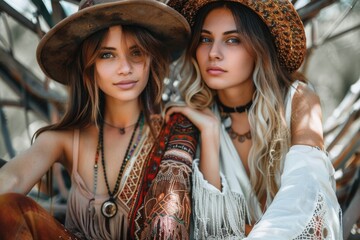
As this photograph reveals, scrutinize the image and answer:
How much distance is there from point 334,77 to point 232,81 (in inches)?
159

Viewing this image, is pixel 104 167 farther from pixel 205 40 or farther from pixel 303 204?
pixel 303 204

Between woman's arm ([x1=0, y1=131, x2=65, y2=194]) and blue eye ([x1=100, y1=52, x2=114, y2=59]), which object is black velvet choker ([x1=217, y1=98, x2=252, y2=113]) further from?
woman's arm ([x1=0, y1=131, x2=65, y2=194])

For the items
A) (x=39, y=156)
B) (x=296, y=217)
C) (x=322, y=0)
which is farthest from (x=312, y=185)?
(x=322, y=0)

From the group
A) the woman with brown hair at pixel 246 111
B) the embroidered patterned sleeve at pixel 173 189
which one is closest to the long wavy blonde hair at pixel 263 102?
the woman with brown hair at pixel 246 111

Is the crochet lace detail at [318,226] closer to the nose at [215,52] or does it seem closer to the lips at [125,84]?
the nose at [215,52]

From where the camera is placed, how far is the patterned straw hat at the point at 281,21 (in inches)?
129

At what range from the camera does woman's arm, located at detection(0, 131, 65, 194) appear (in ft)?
9.83

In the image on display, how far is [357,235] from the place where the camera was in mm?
3803

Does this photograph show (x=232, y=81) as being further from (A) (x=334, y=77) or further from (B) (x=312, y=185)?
(A) (x=334, y=77)

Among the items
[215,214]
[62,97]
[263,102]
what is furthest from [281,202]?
[62,97]

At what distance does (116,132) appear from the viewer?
3.49m

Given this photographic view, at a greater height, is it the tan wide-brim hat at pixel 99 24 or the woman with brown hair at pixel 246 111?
the tan wide-brim hat at pixel 99 24

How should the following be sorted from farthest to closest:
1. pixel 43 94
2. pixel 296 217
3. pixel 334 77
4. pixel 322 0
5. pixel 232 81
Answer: pixel 334 77 → pixel 43 94 → pixel 322 0 → pixel 232 81 → pixel 296 217

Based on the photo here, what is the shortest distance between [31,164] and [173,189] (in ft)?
2.42
